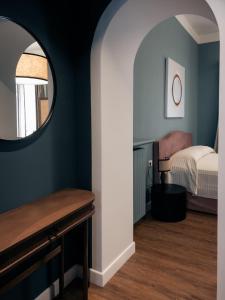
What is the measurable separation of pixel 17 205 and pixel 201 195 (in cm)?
254

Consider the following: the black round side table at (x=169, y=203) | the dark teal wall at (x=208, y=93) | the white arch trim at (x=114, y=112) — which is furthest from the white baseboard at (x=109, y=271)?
the dark teal wall at (x=208, y=93)

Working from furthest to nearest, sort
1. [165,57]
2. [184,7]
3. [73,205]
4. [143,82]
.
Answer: [165,57]
[143,82]
[184,7]
[73,205]

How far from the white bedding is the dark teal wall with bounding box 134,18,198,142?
0.52m

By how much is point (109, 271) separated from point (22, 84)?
5.06 feet

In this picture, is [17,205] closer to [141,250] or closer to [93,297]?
[93,297]

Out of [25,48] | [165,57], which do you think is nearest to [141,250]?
[25,48]

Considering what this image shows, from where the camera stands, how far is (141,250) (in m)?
2.52

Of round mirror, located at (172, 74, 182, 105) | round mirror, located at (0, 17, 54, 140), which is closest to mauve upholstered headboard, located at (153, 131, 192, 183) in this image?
round mirror, located at (172, 74, 182, 105)

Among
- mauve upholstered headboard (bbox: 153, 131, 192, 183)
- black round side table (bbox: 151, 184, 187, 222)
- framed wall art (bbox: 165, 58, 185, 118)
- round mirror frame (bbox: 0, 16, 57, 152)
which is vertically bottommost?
black round side table (bbox: 151, 184, 187, 222)

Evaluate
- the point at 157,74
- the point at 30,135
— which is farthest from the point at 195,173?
the point at 30,135

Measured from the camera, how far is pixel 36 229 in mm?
1188

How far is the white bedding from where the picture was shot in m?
3.28

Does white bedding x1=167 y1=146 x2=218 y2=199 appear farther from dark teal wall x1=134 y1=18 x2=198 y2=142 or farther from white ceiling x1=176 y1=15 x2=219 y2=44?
white ceiling x1=176 y1=15 x2=219 y2=44

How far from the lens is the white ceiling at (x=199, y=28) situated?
4498 millimetres
